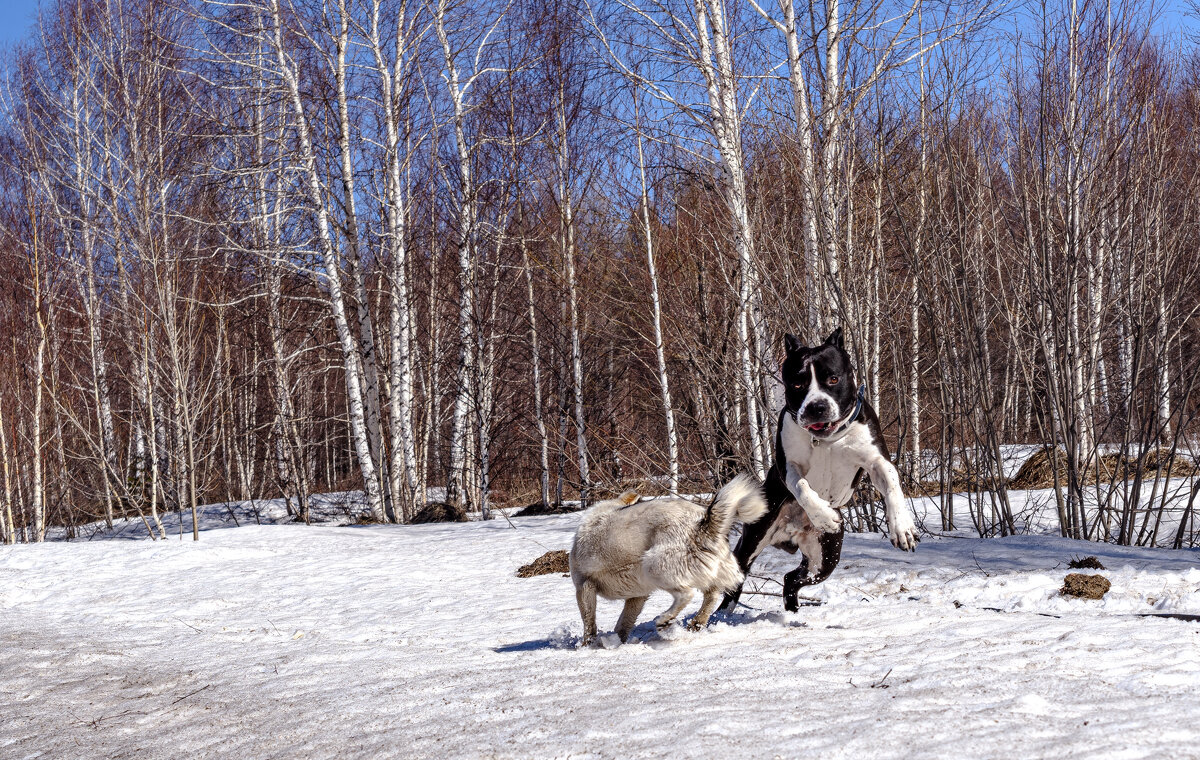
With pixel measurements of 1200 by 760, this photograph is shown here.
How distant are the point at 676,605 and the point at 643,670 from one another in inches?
20.1

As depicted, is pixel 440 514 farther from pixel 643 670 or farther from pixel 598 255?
pixel 643 670

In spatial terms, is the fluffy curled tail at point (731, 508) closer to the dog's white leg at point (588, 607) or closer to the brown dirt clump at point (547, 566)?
the dog's white leg at point (588, 607)

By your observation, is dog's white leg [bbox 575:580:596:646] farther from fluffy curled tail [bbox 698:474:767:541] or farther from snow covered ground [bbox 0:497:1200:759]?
fluffy curled tail [bbox 698:474:767:541]

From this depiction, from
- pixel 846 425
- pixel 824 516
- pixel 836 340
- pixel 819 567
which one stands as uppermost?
pixel 836 340

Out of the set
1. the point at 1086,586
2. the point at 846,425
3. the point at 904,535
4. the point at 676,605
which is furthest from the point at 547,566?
the point at 904,535

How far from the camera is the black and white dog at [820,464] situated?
170 inches

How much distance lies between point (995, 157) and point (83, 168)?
1895 centimetres

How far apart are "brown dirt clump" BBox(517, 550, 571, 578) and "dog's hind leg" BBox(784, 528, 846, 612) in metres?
3.73

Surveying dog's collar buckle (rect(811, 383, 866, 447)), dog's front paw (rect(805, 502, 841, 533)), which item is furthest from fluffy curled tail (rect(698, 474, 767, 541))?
dog's collar buckle (rect(811, 383, 866, 447))

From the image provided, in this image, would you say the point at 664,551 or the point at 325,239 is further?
the point at 325,239

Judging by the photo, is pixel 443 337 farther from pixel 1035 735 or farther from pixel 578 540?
pixel 1035 735

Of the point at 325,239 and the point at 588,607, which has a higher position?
the point at 325,239

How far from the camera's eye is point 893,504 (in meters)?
4.33

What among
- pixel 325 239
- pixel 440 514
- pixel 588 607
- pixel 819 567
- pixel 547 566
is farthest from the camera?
pixel 325 239
